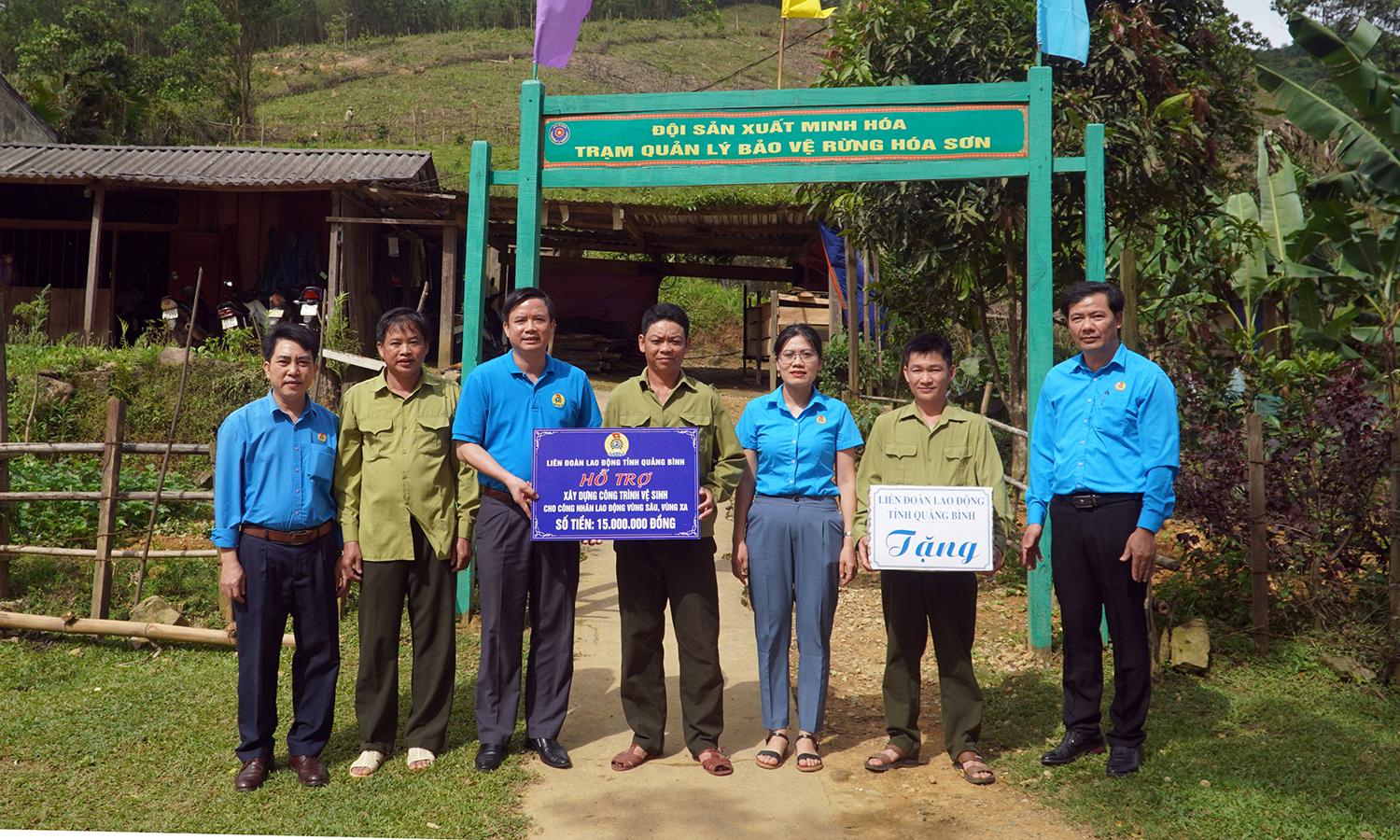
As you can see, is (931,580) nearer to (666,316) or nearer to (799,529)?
(799,529)

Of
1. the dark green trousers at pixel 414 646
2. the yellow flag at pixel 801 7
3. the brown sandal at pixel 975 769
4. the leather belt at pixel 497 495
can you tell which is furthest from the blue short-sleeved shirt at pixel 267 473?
the yellow flag at pixel 801 7

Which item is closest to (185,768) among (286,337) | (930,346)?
(286,337)

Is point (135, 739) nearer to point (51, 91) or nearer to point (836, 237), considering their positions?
point (836, 237)

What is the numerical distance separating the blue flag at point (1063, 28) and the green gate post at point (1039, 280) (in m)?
0.54


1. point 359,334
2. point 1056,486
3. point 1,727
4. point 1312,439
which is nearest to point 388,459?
point 1,727

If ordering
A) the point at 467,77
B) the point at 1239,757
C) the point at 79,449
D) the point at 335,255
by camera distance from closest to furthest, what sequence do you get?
the point at 1239,757 < the point at 79,449 < the point at 335,255 < the point at 467,77

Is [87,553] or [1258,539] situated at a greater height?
[1258,539]

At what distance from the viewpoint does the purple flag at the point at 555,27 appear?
549 centimetres

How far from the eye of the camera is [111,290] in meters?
14.1

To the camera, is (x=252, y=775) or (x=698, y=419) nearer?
(x=252, y=775)

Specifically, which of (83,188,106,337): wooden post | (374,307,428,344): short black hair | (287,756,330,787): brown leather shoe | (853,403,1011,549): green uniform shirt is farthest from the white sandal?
(83,188,106,337): wooden post

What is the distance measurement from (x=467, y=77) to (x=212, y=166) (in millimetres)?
38010

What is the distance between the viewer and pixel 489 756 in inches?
150

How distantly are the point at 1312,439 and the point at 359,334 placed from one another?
12740 mm
